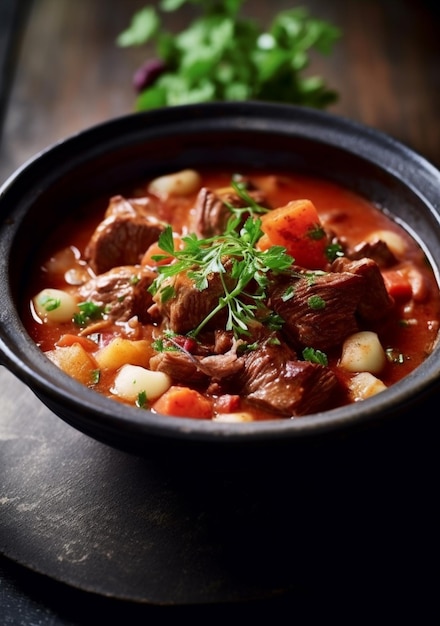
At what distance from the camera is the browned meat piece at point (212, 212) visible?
380 centimetres

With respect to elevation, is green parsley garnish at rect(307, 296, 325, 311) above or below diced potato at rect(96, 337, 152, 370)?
above

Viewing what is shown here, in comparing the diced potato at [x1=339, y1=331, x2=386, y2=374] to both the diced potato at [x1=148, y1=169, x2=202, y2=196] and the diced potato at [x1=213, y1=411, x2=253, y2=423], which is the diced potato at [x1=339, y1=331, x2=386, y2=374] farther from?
the diced potato at [x1=148, y1=169, x2=202, y2=196]

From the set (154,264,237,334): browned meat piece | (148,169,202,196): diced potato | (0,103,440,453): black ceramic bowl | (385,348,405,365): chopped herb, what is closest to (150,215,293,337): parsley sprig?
(154,264,237,334): browned meat piece

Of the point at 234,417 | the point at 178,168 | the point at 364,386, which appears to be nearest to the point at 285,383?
the point at 234,417

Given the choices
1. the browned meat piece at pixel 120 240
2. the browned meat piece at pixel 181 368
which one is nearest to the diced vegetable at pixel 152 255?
the browned meat piece at pixel 120 240

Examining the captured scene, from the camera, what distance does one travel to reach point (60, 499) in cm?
320

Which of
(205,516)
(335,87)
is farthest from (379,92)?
(205,516)

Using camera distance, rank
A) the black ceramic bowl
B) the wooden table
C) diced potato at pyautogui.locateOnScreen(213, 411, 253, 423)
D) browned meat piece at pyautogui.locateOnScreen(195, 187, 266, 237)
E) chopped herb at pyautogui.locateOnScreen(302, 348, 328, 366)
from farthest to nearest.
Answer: the wooden table, browned meat piece at pyautogui.locateOnScreen(195, 187, 266, 237), chopped herb at pyautogui.locateOnScreen(302, 348, 328, 366), diced potato at pyautogui.locateOnScreen(213, 411, 253, 423), the black ceramic bowl

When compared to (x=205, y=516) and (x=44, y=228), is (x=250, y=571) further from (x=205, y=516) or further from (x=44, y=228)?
(x=44, y=228)

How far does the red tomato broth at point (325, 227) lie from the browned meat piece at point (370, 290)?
8cm

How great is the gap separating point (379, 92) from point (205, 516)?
12.4 feet

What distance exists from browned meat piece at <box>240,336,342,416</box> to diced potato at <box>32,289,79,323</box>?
0.85 m

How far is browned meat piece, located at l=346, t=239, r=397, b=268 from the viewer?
12.3 ft

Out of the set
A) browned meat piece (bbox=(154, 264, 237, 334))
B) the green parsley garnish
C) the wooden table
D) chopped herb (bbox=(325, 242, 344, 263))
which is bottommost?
browned meat piece (bbox=(154, 264, 237, 334))
